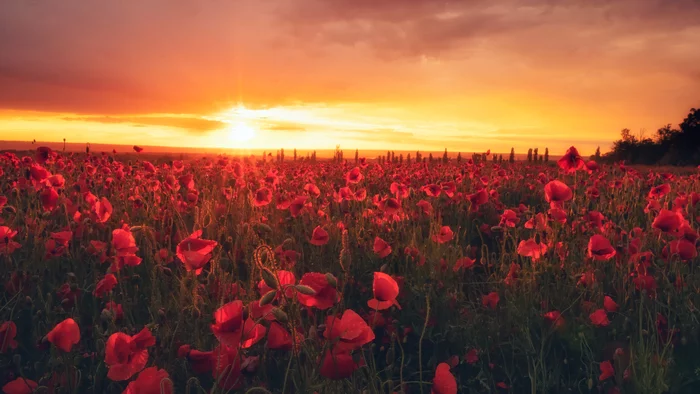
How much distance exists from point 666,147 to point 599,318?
1547 inches

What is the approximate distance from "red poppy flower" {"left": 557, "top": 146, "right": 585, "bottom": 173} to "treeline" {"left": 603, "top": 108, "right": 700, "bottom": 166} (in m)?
30.9

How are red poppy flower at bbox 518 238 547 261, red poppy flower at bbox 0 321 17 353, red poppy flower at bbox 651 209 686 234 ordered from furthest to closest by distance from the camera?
red poppy flower at bbox 518 238 547 261, red poppy flower at bbox 651 209 686 234, red poppy flower at bbox 0 321 17 353

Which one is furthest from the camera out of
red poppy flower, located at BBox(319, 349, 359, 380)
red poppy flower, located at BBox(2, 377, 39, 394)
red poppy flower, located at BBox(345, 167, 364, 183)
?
red poppy flower, located at BBox(345, 167, 364, 183)

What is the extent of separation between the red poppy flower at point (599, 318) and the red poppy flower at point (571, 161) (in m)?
1.64

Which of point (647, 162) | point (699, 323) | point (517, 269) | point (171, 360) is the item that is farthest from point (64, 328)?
point (647, 162)

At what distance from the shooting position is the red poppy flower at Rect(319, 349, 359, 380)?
5.14 feet

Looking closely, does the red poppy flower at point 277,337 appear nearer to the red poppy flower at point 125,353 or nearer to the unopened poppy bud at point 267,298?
the unopened poppy bud at point 267,298

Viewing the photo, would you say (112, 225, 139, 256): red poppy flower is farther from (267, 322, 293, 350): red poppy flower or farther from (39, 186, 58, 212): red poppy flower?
(39, 186, 58, 212): red poppy flower

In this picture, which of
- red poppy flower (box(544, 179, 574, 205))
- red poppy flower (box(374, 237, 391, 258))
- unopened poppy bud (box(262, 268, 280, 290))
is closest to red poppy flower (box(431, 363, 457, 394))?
unopened poppy bud (box(262, 268, 280, 290))

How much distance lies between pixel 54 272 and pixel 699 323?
3.97 metres

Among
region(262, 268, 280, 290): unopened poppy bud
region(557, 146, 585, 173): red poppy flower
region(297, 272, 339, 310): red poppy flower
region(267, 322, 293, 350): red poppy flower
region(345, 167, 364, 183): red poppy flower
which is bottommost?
region(267, 322, 293, 350): red poppy flower

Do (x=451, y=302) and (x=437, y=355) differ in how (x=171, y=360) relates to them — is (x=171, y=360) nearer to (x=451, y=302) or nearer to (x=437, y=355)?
(x=437, y=355)

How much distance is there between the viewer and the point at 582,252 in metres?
3.82

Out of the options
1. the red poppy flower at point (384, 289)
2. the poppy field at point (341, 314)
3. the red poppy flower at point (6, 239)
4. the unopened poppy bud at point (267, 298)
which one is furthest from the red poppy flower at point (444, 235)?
the red poppy flower at point (6, 239)
